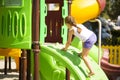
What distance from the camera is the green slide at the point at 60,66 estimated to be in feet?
19.0

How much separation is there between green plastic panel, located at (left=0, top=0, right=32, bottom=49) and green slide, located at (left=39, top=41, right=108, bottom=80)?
444 mm

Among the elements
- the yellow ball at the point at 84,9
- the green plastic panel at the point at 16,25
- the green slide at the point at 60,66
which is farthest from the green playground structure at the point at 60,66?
the yellow ball at the point at 84,9

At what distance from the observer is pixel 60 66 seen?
688 centimetres

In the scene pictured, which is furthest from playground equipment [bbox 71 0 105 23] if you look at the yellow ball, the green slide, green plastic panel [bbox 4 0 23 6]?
green plastic panel [bbox 4 0 23 6]

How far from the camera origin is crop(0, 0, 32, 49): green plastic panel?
5.73 metres

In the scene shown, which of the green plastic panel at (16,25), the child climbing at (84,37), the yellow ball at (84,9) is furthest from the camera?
the yellow ball at (84,9)

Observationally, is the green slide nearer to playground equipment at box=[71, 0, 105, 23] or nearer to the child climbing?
the child climbing

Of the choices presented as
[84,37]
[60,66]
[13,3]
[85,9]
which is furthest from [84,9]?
[13,3]

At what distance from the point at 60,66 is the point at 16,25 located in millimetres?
1427

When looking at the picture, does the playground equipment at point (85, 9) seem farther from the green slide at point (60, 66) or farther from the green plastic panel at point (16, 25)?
the green plastic panel at point (16, 25)

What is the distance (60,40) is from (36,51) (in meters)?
2.31

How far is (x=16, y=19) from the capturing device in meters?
5.84

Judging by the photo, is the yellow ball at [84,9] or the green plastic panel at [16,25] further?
the yellow ball at [84,9]

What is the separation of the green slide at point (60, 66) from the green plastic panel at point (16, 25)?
44 cm
